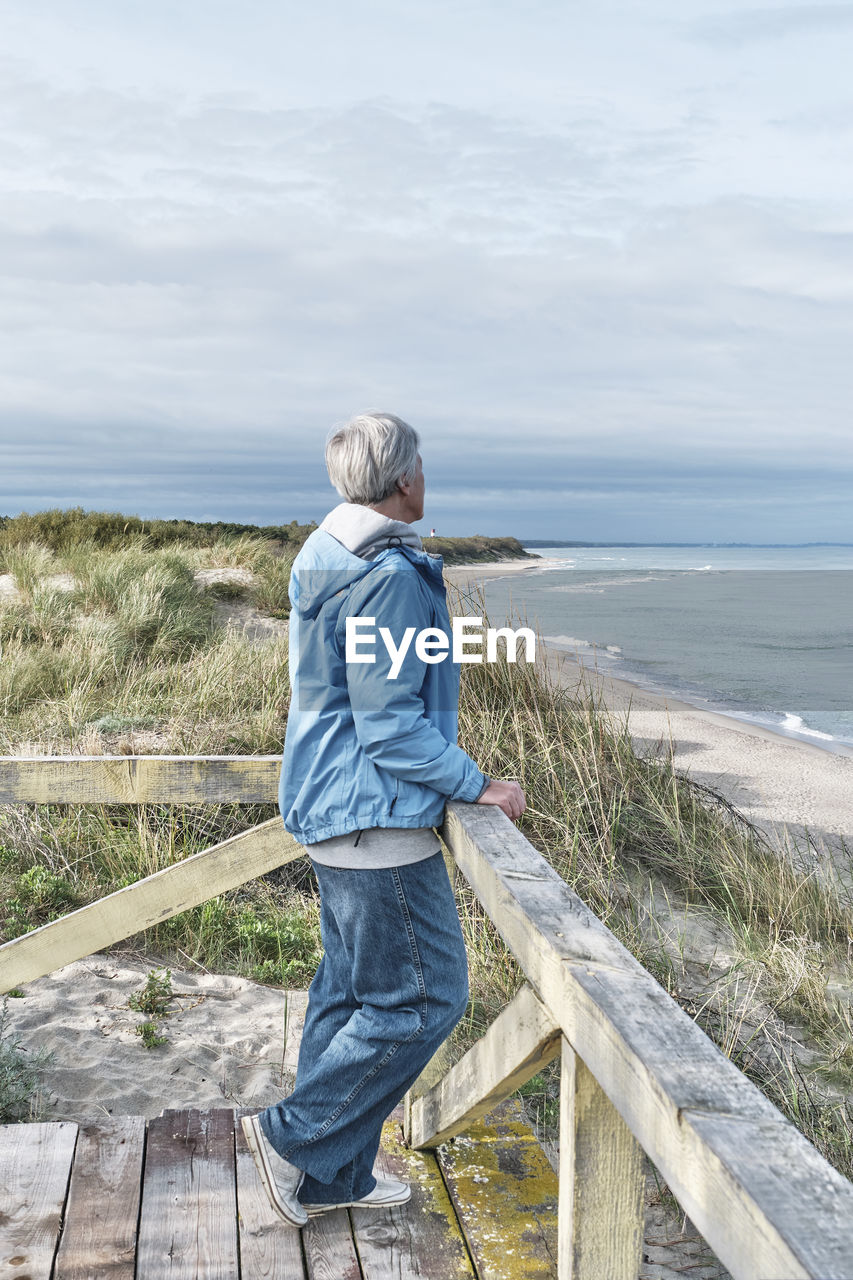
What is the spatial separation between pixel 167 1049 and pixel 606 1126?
2.62m

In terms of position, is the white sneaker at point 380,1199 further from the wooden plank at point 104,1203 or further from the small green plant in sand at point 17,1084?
the small green plant in sand at point 17,1084

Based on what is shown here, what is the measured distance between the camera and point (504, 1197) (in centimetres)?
242

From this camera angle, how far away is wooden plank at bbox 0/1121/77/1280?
219cm

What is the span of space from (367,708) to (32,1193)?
151cm

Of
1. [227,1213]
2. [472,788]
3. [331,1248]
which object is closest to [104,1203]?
[227,1213]

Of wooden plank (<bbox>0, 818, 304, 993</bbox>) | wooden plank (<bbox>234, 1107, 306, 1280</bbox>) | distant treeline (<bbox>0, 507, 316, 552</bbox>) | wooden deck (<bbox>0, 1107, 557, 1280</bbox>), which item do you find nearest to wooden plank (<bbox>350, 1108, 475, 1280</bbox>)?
wooden deck (<bbox>0, 1107, 557, 1280</bbox>)

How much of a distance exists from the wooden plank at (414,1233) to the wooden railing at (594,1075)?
0.09 metres

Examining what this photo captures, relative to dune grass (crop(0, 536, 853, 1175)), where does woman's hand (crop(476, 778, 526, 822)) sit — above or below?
above

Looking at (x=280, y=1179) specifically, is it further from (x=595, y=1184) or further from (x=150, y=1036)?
(x=150, y=1036)

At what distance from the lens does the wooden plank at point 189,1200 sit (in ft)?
7.18

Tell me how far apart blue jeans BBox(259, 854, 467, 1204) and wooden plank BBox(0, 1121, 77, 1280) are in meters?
0.55

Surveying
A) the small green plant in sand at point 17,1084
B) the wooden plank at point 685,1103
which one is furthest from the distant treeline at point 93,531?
the wooden plank at point 685,1103

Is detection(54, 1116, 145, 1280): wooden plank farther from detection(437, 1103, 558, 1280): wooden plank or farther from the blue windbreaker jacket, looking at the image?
the blue windbreaker jacket

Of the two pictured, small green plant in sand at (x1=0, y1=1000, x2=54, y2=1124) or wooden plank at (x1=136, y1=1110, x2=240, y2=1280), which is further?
small green plant in sand at (x1=0, y1=1000, x2=54, y2=1124)
